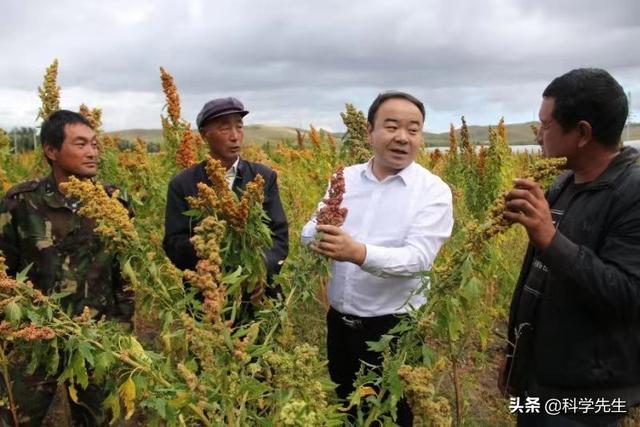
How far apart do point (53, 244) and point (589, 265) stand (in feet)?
7.19

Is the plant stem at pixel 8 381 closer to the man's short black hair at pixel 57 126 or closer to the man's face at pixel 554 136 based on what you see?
the man's short black hair at pixel 57 126

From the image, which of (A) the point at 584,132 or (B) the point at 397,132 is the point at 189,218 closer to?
(B) the point at 397,132

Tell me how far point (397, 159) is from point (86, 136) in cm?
145

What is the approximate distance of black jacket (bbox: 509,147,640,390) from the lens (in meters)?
1.63

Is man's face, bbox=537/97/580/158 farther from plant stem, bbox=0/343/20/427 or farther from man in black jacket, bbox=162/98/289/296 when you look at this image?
plant stem, bbox=0/343/20/427

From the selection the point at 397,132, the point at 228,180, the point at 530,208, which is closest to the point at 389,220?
the point at 397,132

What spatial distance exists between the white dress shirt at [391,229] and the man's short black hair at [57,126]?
1.26 m

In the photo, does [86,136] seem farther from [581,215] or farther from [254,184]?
[581,215]

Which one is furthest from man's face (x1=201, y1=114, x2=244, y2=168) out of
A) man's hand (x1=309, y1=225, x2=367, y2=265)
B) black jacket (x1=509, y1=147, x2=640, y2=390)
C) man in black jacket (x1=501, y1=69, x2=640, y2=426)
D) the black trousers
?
black jacket (x1=509, y1=147, x2=640, y2=390)

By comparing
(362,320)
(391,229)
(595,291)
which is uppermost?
(391,229)

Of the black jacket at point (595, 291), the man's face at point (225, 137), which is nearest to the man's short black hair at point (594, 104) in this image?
the black jacket at point (595, 291)

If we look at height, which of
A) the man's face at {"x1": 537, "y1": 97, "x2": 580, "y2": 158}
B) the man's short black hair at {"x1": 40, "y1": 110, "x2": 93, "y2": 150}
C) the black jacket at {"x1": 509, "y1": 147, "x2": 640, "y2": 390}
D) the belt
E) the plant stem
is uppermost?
the man's short black hair at {"x1": 40, "y1": 110, "x2": 93, "y2": 150}

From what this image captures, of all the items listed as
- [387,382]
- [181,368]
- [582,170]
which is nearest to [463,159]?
[582,170]

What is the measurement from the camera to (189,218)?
8.61ft
